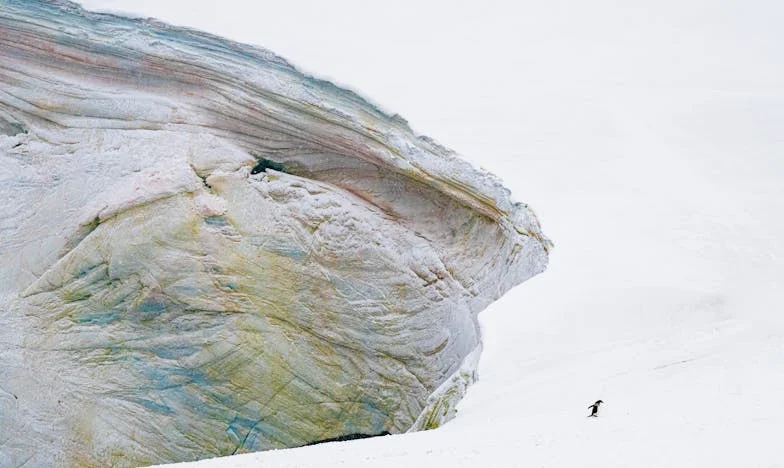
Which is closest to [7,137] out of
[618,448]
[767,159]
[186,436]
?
[186,436]

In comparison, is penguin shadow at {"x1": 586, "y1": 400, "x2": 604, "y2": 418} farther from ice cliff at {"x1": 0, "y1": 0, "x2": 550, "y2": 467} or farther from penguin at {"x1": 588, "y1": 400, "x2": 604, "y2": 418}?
ice cliff at {"x1": 0, "y1": 0, "x2": 550, "y2": 467}

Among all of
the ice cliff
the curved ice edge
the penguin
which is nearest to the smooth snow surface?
the penguin

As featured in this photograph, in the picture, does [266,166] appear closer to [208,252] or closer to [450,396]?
[208,252]

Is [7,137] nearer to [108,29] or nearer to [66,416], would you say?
[108,29]

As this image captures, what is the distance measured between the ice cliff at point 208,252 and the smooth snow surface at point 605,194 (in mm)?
766

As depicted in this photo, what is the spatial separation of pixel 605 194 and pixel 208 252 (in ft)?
23.7

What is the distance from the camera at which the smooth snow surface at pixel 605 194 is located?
9.43m

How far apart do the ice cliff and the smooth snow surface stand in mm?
766

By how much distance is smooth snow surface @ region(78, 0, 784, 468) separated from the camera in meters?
9.43

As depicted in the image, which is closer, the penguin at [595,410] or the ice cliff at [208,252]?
the penguin at [595,410]

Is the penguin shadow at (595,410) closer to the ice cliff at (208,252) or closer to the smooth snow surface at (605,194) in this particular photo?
the smooth snow surface at (605,194)

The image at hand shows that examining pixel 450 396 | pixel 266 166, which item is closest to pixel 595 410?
pixel 450 396

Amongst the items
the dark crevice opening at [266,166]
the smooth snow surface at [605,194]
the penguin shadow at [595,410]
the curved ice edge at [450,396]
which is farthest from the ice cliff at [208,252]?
the penguin shadow at [595,410]

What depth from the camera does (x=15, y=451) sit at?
1285 centimetres
